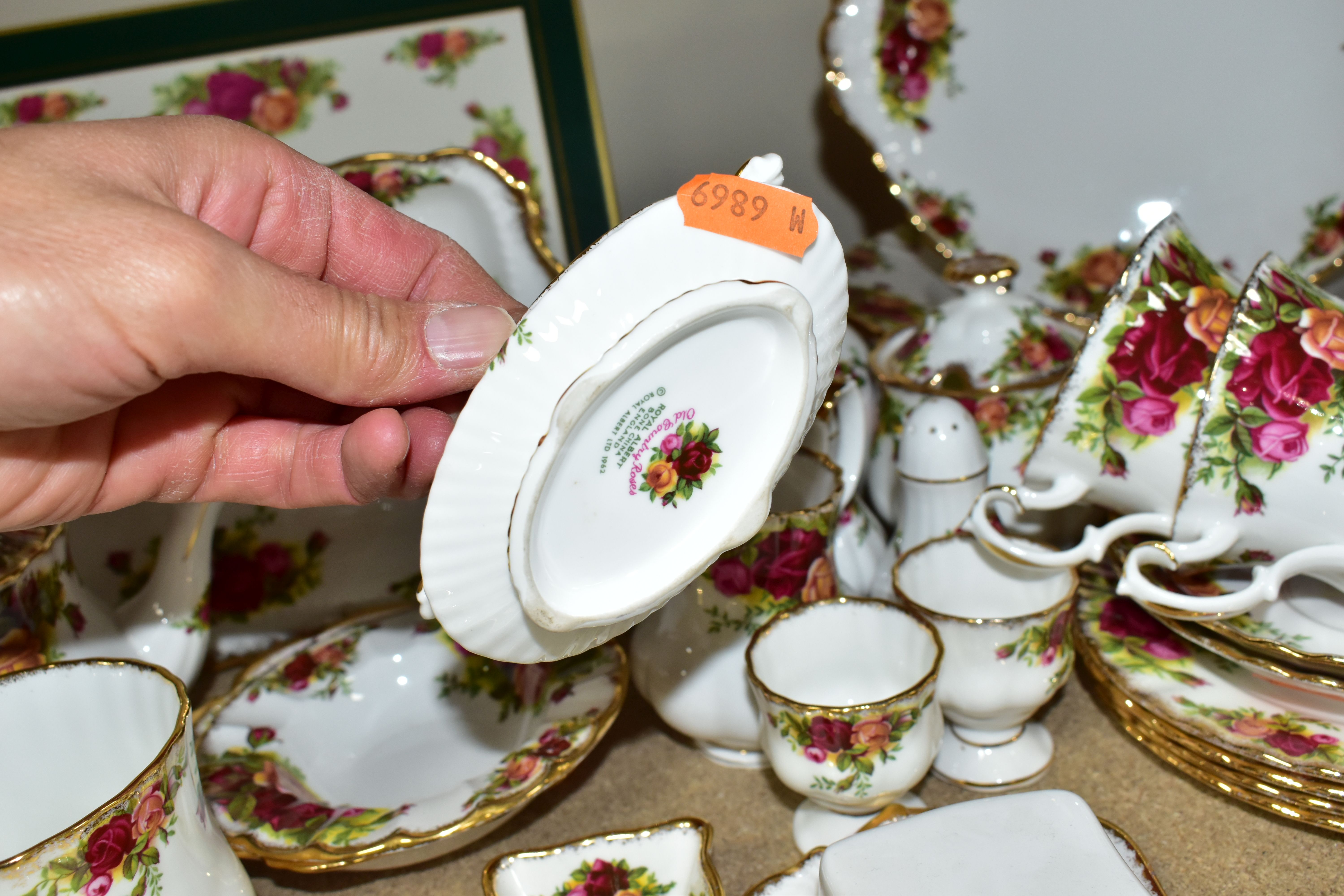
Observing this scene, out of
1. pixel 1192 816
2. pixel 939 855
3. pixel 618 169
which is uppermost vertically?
pixel 618 169

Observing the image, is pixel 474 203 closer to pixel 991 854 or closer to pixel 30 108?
pixel 30 108

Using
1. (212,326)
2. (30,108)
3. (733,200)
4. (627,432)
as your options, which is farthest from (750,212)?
(30,108)

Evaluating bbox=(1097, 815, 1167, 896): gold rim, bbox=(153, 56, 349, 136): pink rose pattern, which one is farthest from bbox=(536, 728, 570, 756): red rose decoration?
bbox=(153, 56, 349, 136): pink rose pattern

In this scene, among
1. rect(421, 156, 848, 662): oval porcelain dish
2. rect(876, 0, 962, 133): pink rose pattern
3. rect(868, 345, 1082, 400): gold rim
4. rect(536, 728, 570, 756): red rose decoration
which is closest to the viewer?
rect(421, 156, 848, 662): oval porcelain dish

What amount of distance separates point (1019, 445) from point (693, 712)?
0.34 m

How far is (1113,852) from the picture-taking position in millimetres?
529

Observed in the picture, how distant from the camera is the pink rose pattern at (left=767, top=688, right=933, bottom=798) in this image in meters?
0.60

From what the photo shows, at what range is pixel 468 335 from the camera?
0.53 meters

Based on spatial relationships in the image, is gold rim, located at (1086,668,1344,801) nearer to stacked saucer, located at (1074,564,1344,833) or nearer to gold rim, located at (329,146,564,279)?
stacked saucer, located at (1074,564,1344,833)

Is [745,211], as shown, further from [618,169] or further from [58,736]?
[618,169]

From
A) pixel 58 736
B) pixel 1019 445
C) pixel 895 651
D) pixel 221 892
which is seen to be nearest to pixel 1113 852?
pixel 895 651

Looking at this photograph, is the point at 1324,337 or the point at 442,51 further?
the point at 442,51

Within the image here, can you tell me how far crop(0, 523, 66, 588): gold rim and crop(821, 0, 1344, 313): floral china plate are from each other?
733 mm

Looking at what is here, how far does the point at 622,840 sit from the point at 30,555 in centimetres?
42
